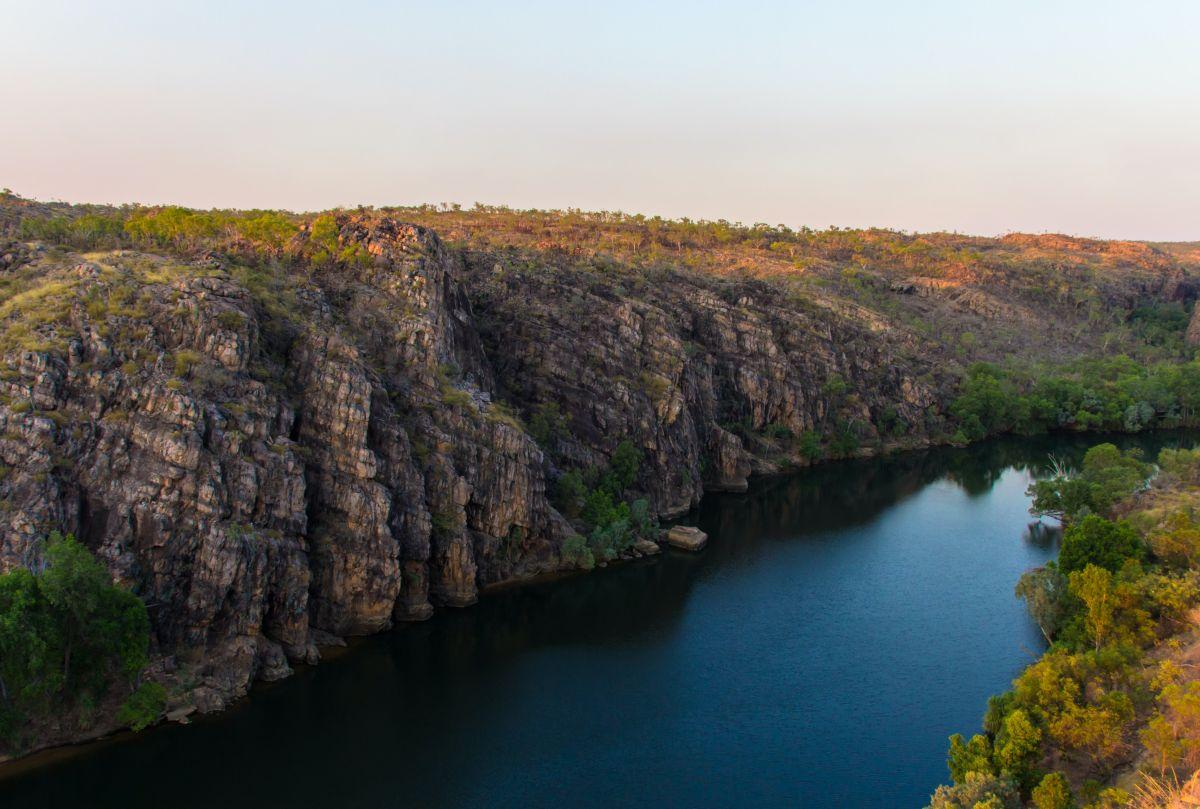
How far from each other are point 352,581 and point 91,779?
18691 millimetres

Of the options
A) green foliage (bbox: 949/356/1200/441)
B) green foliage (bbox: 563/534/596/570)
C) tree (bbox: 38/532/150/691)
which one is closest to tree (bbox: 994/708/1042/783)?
green foliage (bbox: 563/534/596/570)

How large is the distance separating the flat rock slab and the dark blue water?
1394 mm

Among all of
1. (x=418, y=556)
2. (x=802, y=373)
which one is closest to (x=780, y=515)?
(x=802, y=373)

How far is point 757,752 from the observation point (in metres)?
46.0

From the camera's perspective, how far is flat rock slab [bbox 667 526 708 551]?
80.3 meters

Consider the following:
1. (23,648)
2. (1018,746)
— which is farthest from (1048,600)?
(23,648)

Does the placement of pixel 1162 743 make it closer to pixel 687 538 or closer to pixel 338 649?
pixel 338 649

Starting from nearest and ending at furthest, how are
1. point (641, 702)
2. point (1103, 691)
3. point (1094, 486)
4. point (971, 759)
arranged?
1. point (971, 759)
2. point (1103, 691)
3. point (641, 702)
4. point (1094, 486)

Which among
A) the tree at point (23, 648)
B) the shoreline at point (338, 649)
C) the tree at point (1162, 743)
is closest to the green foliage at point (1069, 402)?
the shoreline at point (338, 649)

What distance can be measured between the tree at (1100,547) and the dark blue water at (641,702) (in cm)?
669

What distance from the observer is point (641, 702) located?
51562mm

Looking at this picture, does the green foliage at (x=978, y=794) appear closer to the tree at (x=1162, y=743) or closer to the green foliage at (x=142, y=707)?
the tree at (x=1162, y=743)

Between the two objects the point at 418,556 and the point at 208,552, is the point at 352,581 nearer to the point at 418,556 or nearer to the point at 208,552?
the point at 418,556

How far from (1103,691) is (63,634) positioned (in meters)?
50.8
